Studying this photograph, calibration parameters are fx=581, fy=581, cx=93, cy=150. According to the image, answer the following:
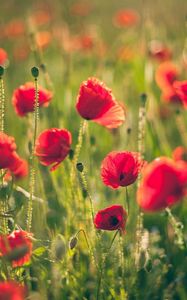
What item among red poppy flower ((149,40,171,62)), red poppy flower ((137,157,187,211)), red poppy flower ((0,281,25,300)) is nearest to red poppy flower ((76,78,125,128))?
red poppy flower ((137,157,187,211))

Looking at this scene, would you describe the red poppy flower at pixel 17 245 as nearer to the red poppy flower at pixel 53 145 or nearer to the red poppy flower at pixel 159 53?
the red poppy flower at pixel 53 145

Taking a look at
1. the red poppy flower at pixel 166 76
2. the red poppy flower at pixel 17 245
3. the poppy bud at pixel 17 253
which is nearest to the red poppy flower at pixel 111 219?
the red poppy flower at pixel 17 245

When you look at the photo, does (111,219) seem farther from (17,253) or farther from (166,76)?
(166,76)

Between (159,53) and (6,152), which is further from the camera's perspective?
(159,53)

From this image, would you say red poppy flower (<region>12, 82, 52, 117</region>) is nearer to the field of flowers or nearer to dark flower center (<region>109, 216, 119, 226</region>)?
the field of flowers

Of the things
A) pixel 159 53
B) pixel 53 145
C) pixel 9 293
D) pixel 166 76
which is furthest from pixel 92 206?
pixel 159 53

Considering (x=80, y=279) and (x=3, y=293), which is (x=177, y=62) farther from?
(x=3, y=293)
